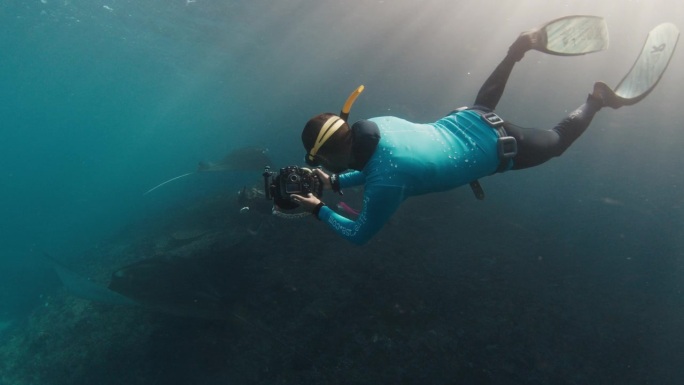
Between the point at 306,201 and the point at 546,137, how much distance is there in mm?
2754

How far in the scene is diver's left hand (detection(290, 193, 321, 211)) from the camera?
3.43 m

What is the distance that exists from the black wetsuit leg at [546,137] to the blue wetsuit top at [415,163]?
1.38 ft

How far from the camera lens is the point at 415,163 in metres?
3.13

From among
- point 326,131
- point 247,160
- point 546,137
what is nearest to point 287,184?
point 326,131

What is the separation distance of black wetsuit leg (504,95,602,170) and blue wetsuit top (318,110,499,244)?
16.5 inches

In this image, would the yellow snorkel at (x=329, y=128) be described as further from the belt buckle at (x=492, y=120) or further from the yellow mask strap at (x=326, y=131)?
the belt buckle at (x=492, y=120)

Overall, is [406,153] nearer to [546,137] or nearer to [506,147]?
[506,147]

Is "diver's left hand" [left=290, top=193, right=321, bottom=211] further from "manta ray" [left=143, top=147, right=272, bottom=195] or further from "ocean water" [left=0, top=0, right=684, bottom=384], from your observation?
"manta ray" [left=143, top=147, right=272, bottom=195]

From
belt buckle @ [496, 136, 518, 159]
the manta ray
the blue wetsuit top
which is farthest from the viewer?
the manta ray

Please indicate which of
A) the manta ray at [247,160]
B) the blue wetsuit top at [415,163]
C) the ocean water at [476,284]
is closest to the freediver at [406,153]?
the blue wetsuit top at [415,163]

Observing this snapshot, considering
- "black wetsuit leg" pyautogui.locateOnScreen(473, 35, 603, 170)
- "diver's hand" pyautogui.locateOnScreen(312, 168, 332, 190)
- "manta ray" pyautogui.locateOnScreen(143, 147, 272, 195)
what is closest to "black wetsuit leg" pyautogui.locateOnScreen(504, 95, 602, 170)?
"black wetsuit leg" pyautogui.locateOnScreen(473, 35, 603, 170)

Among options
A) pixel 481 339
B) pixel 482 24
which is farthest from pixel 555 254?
pixel 482 24

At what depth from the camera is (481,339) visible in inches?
227

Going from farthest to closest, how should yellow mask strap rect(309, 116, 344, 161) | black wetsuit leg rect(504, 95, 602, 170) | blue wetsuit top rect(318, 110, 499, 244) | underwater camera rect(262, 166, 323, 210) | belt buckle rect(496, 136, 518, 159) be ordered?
black wetsuit leg rect(504, 95, 602, 170) < belt buckle rect(496, 136, 518, 159) < underwater camera rect(262, 166, 323, 210) < blue wetsuit top rect(318, 110, 499, 244) < yellow mask strap rect(309, 116, 344, 161)
